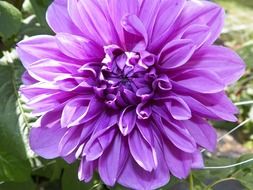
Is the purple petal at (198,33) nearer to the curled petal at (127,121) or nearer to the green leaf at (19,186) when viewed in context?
the curled petal at (127,121)

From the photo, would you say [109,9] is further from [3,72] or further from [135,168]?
[3,72]

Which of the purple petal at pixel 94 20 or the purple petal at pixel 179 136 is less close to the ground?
the purple petal at pixel 94 20

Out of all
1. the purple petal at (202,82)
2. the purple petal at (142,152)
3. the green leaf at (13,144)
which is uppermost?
the purple petal at (202,82)

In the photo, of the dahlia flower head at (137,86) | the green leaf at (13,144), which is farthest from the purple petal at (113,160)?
the green leaf at (13,144)

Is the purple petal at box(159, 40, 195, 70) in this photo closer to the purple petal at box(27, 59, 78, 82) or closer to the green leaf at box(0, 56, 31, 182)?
the purple petal at box(27, 59, 78, 82)

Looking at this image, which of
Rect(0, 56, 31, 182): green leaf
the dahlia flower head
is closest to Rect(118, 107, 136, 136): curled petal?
the dahlia flower head

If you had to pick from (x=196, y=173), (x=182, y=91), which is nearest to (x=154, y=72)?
(x=182, y=91)
